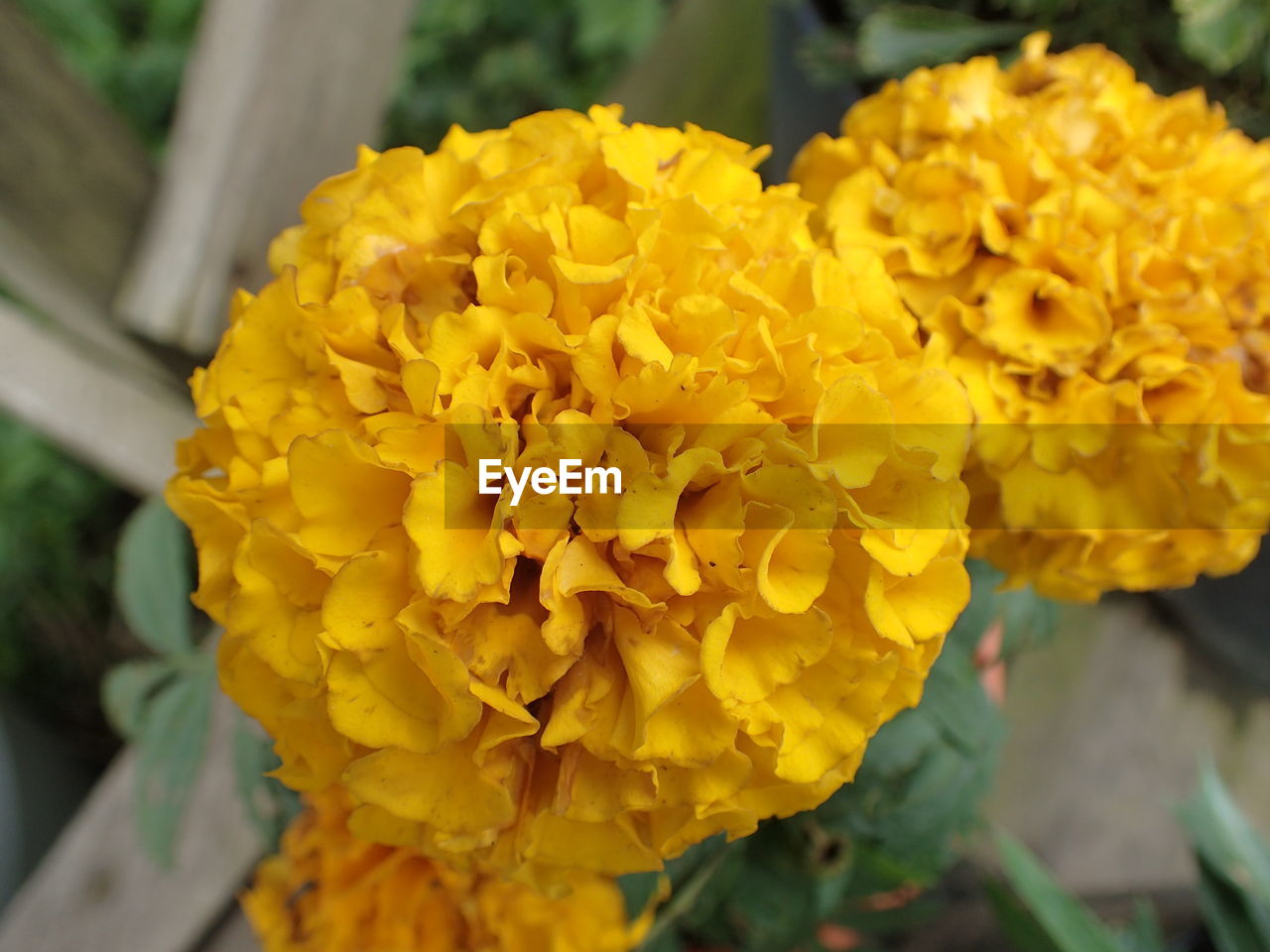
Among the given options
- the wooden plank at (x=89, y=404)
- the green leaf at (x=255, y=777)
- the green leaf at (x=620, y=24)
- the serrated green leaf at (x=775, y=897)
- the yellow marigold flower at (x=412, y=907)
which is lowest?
the serrated green leaf at (x=775, y=897)

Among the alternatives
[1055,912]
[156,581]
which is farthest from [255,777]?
[1055,912]

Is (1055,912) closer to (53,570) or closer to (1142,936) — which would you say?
(1142,936)

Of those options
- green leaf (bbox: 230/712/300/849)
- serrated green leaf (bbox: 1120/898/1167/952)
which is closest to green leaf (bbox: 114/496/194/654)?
green leaf (bbox: 230/712/300/849)

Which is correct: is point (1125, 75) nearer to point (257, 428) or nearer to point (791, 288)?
point (791, 288)

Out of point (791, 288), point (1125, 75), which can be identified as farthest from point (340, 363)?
point (1125, 75)

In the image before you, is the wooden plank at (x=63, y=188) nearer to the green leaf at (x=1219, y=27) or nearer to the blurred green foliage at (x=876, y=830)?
the blurred green foliage at (x=876, y=830)

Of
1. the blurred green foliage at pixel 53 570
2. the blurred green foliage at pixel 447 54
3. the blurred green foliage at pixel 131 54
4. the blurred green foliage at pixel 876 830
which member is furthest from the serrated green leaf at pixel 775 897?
the blurred green foliage at pixel 131 54
